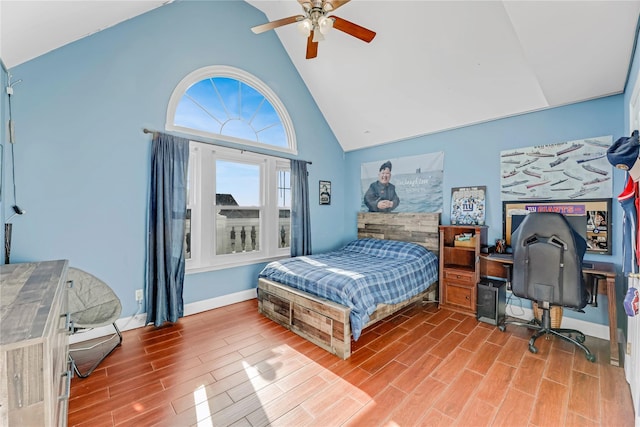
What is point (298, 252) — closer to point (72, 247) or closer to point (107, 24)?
point (72, 247)

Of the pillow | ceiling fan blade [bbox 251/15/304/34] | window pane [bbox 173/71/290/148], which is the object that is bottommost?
the pillow

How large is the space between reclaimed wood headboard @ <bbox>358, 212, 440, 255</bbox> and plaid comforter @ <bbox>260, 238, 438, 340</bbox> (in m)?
0.26

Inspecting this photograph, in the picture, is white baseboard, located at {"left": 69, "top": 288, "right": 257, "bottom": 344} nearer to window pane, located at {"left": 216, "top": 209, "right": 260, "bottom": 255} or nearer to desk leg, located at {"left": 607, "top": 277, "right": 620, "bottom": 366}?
window pane, located at {"left": 216, "top": 209, "right": 260, "bottom": 255}

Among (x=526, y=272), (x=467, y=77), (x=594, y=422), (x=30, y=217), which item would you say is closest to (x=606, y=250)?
(x=526, y=272)

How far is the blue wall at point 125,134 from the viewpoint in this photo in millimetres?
2318

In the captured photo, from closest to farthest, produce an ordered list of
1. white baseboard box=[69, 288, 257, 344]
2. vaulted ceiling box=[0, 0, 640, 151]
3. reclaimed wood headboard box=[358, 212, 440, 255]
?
vaulted ceiling box=[0, 0, 640, 151], white baseboard box=[69, 288, 257, 344], reclaimed wood headboard box=[358, 212, 440, 255]

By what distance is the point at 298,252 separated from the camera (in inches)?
161

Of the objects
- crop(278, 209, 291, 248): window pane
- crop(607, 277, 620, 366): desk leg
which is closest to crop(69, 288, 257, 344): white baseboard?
Result: crop(278, 209, 291, 248): window pane

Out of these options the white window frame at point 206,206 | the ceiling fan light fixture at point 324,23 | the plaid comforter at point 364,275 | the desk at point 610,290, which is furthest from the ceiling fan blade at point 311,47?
the desk at point 610,290

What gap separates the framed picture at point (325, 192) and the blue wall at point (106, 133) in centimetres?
199

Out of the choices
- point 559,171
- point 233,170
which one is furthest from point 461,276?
point 233,170

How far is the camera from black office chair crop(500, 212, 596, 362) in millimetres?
2211

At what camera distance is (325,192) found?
4727mm

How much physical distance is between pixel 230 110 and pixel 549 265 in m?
3.93
